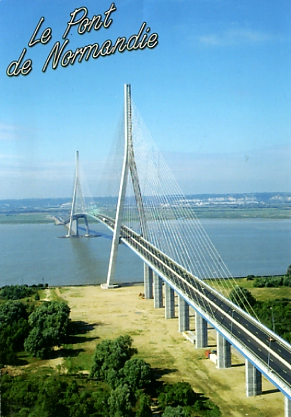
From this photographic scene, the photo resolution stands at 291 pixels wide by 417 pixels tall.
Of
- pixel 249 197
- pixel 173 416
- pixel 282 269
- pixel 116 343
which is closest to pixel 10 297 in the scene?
pixel 116 343

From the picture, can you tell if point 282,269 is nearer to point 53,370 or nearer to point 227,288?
point 227,288

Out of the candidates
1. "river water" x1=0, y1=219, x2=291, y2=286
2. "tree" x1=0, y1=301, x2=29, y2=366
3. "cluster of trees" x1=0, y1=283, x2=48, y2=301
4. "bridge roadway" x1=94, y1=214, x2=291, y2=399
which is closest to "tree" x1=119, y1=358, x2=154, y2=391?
"bridge roadway" x1=94, y1=214, x2=291, y2=399

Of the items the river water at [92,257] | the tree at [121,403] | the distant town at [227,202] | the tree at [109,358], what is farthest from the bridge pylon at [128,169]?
the distant town at [227,202]

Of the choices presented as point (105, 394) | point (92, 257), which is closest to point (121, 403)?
point (105, 394)

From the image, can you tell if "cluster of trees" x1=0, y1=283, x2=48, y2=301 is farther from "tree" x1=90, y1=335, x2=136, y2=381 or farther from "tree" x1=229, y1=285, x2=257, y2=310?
"tree" x1=90, y1=335, x2=136, y2=381

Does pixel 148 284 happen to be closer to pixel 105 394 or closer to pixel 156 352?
pixel 156 352

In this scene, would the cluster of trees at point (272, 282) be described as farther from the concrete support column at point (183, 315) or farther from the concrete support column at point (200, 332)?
the concrete support column at point (200, 332)
